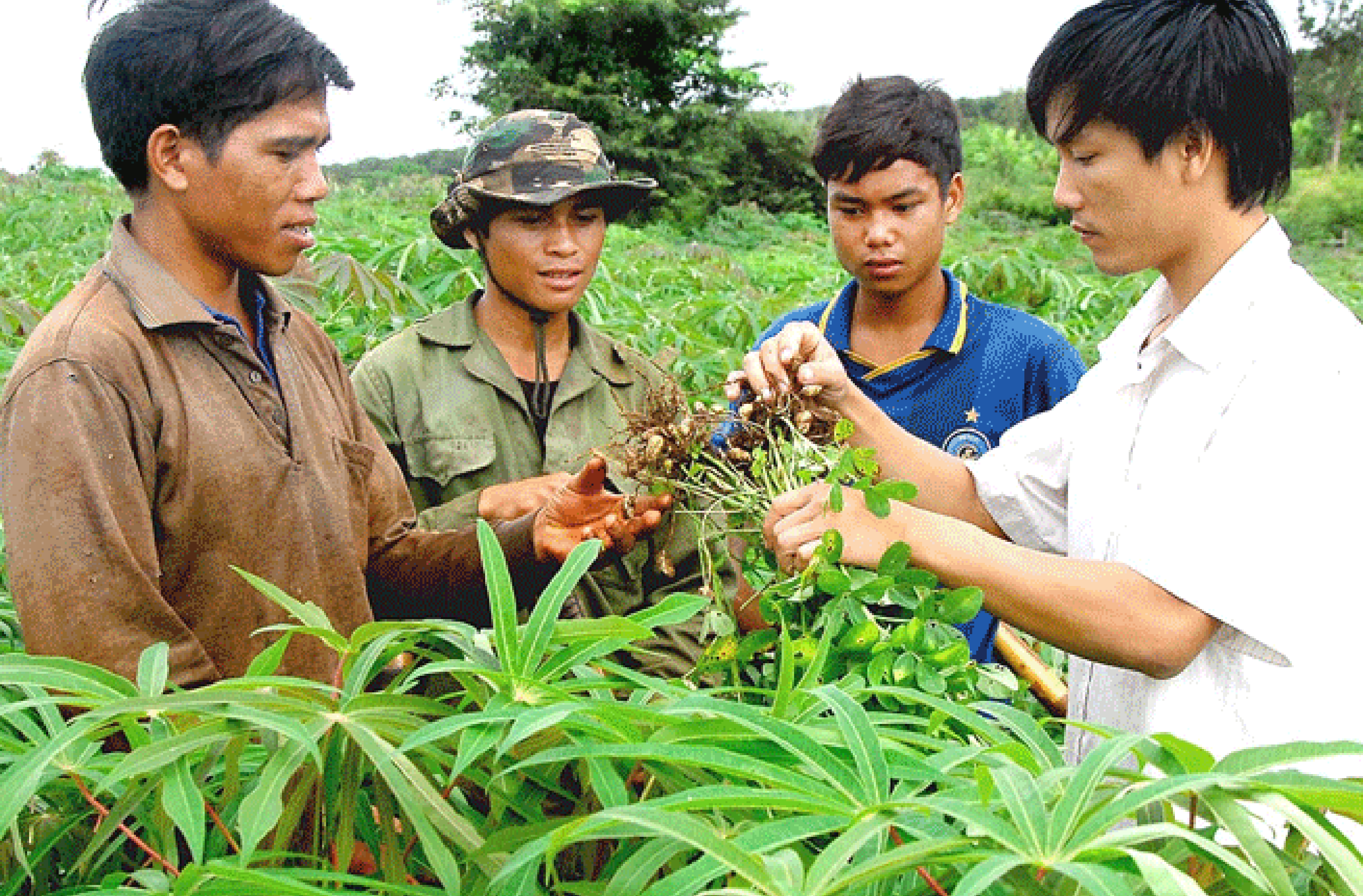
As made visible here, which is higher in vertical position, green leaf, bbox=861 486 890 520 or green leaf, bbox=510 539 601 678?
green leaf, bbox=510 539 601 678

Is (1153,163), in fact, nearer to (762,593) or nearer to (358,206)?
(762,593)

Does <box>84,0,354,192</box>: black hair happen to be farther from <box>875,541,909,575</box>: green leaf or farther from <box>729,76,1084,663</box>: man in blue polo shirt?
<box>729,76,1084,663</box>: man in blue polo shirt

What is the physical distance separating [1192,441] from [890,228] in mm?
1086

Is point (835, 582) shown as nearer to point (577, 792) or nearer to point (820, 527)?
point (820, 527)

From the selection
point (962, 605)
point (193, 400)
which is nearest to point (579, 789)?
point (962, 605)

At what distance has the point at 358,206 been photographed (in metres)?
10.5

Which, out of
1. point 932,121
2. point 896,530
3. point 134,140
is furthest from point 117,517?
point 932,121

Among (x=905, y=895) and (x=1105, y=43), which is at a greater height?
(x=1105, y=43)

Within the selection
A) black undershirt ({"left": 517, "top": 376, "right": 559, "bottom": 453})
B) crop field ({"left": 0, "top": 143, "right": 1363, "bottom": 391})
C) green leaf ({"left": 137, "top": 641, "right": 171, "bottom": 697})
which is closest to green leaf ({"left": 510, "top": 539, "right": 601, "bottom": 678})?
green leaf ({"left": 137, "top": 641, "right": 171, "bottom": 697})

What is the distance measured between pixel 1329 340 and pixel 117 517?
4.37 feet

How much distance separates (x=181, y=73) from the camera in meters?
1.60

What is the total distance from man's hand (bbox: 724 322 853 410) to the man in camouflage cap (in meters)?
0.48

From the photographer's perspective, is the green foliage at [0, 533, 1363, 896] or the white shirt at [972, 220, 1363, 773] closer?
the green foliage at [0, 533, 1363, 896]

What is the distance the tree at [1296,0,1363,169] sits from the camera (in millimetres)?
27906
